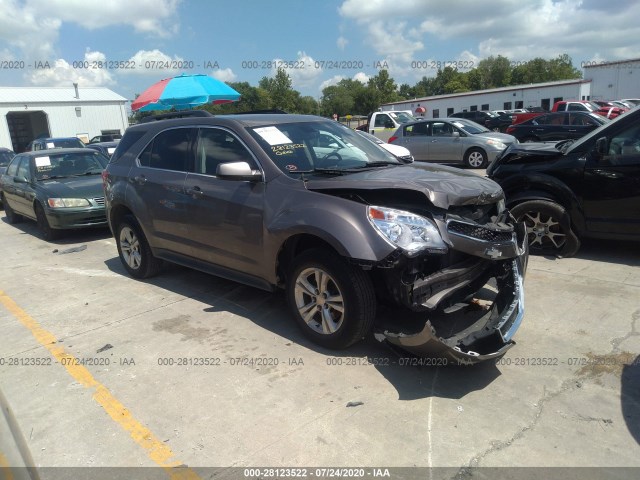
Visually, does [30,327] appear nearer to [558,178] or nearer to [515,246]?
[515,246]

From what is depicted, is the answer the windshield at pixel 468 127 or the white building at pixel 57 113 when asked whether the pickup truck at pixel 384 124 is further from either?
the white building at pixel 57 113

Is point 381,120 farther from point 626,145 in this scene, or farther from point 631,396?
point 631,396

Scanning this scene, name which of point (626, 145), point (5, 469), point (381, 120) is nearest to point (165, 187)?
point (5, 469)

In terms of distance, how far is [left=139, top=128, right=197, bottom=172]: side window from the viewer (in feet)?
16.5

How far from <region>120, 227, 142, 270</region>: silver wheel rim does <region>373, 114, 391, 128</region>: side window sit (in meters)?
15.4

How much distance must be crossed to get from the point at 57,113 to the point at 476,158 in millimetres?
33265

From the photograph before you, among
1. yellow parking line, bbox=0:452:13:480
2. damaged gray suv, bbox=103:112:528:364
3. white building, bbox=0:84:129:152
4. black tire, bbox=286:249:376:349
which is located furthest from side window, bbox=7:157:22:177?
white building, bbox=0:84:129:152

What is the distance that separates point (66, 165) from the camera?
952cm

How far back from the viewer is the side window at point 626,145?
5422 mm

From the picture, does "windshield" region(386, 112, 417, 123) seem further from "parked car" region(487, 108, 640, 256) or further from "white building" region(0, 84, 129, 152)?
"white building" region(0, 84, 129, 152)

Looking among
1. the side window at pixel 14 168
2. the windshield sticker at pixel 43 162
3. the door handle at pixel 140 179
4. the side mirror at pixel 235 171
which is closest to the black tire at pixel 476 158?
the windshield sticker at pixel 43 162

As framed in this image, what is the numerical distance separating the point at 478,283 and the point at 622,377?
1.14 meters

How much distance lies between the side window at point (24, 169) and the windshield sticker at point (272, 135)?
6920mm

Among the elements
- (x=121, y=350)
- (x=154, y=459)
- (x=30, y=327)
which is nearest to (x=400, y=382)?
(x=154, y=459)
